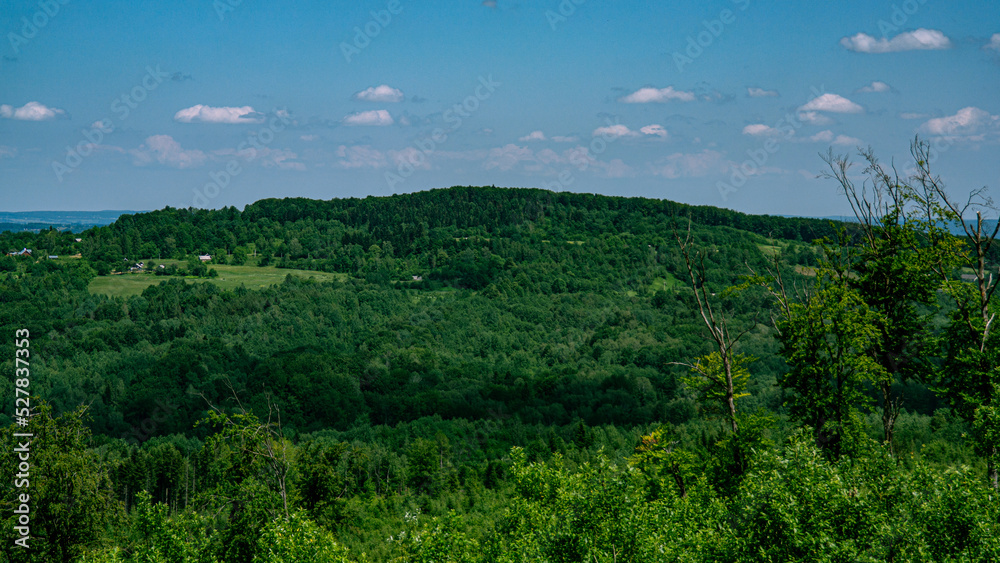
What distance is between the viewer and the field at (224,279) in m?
160

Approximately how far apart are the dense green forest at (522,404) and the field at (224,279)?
11.5ft

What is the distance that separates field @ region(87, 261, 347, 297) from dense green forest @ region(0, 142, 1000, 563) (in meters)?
3.51

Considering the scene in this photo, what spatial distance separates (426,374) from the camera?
13075 cm

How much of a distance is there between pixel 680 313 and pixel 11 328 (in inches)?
5690

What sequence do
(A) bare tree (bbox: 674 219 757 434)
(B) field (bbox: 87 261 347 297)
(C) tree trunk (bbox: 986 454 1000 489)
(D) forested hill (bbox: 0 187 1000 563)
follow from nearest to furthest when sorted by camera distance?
(D) forested hill (bbox: 0 187 1000 563) → (C) tree trunk (bbox: 986 454 1000 489) → (A) bare tree (bbox: 674 219 757 434) → (B) field (bbox: 87 261 347 297)

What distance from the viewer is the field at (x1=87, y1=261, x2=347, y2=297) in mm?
160000

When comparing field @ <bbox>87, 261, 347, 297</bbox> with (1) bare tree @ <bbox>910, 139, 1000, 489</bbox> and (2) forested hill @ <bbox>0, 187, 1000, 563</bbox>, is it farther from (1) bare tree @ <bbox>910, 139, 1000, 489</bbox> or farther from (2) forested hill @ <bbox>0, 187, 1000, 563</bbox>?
(1) bare tree @ <bbox>910, 139, 1000, 489</bbox>

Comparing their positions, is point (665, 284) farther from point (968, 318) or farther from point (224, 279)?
point (968, 318)

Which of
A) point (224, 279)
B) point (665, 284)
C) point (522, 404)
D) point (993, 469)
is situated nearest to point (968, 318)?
point (993, 469)

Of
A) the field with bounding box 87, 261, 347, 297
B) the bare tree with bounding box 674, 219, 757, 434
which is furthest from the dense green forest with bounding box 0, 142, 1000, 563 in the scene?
the field with bounding box 87, 261, 347, 297

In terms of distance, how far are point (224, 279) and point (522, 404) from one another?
104430mm

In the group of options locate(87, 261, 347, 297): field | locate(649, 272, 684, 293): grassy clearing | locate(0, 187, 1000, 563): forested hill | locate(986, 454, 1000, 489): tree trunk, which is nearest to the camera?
locate(0, 187, 1000, 563): forested hill

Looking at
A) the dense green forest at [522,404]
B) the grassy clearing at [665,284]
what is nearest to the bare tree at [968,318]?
the dense green forest at [522,404]

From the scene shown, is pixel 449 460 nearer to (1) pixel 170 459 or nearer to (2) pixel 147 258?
(1) pixel 170 459
